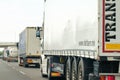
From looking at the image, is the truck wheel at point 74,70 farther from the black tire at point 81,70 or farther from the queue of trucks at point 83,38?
the black tire at point 81,70

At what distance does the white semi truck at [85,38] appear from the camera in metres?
12.2

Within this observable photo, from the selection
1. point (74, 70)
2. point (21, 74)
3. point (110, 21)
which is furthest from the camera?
point (21, 74)

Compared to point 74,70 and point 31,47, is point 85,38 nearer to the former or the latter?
point 74,70

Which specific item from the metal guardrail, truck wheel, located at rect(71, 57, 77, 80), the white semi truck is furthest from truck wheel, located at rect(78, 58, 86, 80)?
truck wheel, located at rect(71, 57, 77, 80)

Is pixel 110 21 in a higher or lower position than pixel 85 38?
higher

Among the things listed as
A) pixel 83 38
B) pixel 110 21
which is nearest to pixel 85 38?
pixel 83 38

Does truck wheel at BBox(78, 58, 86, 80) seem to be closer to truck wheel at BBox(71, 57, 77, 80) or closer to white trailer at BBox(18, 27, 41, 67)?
truck wheel at BBox(71, 57, 77, 80)

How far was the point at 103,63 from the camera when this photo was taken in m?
13.0

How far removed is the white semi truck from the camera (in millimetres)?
12164

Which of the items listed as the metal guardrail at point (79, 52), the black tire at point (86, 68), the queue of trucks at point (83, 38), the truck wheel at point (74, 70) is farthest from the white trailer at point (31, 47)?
the black tire at point (86, 68)

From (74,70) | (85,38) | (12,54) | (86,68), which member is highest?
(85,38)

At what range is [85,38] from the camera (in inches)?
562

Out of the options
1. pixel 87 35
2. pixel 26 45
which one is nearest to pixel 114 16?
pixel 87 35

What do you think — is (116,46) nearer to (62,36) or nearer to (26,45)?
(62,36)
